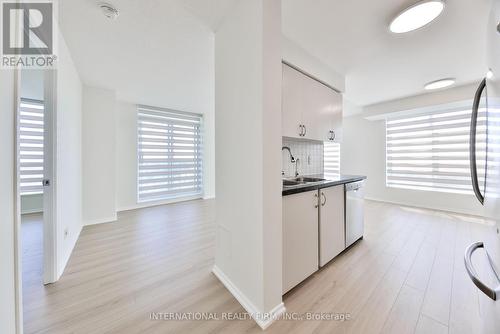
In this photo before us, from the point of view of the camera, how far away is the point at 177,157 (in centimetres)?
518

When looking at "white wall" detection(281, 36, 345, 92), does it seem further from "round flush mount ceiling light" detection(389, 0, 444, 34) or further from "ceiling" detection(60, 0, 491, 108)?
"round flush mount ceiling light" detection(389, 0, 444, 34)

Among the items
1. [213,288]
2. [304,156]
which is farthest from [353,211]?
[213,288]

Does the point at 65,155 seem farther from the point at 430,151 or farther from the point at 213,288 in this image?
the point at 430,151

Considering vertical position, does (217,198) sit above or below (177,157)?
below

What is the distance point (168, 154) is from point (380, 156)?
19.1 feet

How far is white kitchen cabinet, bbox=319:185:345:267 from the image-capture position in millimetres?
1883

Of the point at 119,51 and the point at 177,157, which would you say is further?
the point at 177,157

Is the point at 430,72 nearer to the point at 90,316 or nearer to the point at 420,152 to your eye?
the point at 420,152

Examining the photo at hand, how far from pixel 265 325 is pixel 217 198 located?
3.55 feet

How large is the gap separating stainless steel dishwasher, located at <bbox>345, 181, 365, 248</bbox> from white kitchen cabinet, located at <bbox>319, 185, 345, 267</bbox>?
0.36ft

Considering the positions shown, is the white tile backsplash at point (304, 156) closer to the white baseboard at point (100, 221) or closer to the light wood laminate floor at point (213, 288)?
→ the light wood laminate floor at point (213, 288)

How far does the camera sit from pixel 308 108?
2.25m

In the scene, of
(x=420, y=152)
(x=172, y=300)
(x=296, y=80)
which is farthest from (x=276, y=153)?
(x=420, y=152)

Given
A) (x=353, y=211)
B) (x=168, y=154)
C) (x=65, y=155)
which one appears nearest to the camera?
(x=65, y=155)
